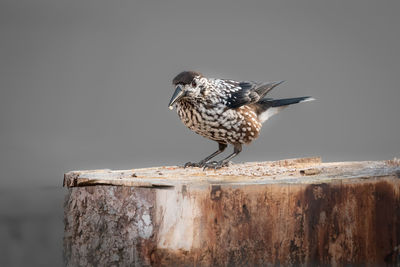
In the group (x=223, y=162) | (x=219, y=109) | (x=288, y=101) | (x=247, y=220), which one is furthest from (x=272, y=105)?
(x=247, y=220)

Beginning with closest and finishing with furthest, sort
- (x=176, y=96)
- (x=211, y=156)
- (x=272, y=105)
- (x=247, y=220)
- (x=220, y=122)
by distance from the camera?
(x=247, y=220), (x=176, y=96), (x=220, y=122), (x=211, y=156), (x=272, y=105)

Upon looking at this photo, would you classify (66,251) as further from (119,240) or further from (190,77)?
(190,77)

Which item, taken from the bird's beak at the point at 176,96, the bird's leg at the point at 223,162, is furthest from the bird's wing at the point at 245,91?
the bird's beak at the point at 176,96

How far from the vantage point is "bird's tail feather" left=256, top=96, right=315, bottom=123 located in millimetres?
4793

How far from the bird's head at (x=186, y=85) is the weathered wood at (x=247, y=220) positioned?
107 centimetres

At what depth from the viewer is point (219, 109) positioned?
4316 millimetres

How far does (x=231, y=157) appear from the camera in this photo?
4406 millimetres

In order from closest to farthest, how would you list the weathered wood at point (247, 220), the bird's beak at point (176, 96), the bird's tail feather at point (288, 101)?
the weathered wood at point (247, 220), the bird's beak at point (176, 96), the bird's tail feather at point (288, 101)

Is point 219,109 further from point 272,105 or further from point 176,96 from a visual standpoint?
point 272,105

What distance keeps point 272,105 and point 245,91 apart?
15.0 inches

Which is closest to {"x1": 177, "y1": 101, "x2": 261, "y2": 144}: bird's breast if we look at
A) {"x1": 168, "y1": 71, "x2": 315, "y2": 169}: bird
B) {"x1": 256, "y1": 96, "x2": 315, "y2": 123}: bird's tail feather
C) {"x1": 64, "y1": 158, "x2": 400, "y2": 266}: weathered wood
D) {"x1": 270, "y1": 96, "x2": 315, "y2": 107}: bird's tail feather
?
{"x1": 168, "y1": 71, "x2": 315, "y2": 169}: bird

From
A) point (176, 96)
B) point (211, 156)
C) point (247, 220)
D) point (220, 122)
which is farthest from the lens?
point (211, 156)

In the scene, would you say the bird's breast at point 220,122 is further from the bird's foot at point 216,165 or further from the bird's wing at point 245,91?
the bird's foot at point 216,165

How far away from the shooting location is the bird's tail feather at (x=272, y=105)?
189 inches
